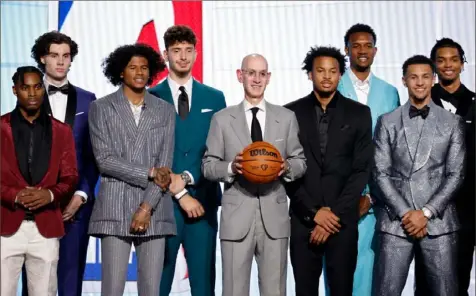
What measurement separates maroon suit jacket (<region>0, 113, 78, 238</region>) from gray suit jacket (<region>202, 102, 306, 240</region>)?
73 centimetres

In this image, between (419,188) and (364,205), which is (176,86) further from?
(419,188)

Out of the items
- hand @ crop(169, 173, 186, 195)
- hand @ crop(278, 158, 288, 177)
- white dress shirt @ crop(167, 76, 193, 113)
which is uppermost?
white dress shirt @ crop(167, 76, 193, 113)

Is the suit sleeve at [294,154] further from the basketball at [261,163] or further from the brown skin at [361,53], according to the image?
the brown skin at [361,53]

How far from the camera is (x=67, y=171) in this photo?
4.70m

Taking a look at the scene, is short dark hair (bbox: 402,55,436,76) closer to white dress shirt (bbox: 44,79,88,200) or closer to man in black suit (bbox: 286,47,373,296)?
man in black suit (bbox: 286,47,373,296)

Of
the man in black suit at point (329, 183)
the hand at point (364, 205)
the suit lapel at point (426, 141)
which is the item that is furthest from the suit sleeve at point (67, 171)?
the suit lapel at point (426, 141)

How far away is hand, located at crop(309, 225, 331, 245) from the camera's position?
4676 millimetres

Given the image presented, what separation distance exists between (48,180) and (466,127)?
2359 millimetres

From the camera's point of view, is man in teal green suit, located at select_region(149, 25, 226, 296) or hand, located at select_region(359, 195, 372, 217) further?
hand, located at select_region(359, 195, 372, 217)

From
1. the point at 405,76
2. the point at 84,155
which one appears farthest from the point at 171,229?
the point at 405,76

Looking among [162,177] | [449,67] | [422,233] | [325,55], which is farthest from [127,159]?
[449,67]

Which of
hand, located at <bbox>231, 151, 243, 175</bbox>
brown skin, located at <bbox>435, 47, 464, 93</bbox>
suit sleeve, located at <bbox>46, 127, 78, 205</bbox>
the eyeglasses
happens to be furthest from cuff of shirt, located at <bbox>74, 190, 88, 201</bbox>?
brown skin, located at <bbox>435, 47, 464, 93</bbox>

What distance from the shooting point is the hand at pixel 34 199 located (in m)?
4.52

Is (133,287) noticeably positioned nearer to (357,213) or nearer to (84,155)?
(84,155)
